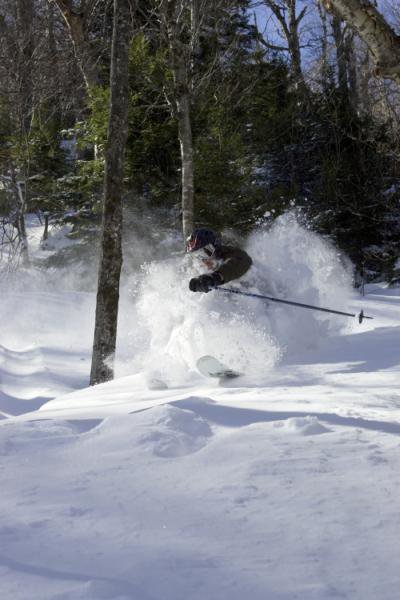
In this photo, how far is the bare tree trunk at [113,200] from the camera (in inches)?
315

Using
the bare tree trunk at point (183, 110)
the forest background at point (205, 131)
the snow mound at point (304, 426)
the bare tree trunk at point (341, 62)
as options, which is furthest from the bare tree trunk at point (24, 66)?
the snow mound at point (304, 426)

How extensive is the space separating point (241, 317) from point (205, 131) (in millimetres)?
9330

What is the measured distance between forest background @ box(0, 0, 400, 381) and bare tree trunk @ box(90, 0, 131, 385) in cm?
356

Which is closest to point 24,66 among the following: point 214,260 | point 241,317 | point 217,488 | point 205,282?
point 214,260

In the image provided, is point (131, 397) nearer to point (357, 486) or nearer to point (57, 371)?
point (357, 486)

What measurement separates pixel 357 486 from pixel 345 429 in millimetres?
828

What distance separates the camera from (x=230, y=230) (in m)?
14.9

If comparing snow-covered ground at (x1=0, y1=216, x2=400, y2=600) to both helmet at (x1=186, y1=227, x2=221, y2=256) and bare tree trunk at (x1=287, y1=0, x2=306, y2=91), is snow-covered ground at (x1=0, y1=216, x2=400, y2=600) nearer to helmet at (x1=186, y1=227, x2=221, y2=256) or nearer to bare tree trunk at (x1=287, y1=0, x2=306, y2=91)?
helmet at (x1=186, y1=227, x2=221, y2=256)

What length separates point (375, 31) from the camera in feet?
12.8

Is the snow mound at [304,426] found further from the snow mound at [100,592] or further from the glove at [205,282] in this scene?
the glove at [205,282]

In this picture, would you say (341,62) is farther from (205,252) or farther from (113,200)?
(205,252)

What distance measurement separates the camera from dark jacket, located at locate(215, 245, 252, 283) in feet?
21.0

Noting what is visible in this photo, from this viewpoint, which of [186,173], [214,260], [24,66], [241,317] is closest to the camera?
[241,317]

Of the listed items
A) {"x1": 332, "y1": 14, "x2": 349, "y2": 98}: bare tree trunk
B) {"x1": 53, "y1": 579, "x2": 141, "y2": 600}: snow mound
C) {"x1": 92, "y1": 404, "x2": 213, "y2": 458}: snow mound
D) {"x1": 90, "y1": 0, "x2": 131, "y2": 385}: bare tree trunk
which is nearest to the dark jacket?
{"x1": 90, "y1": 0, "x2": 131, "y2": 385}: bare tree trunk
